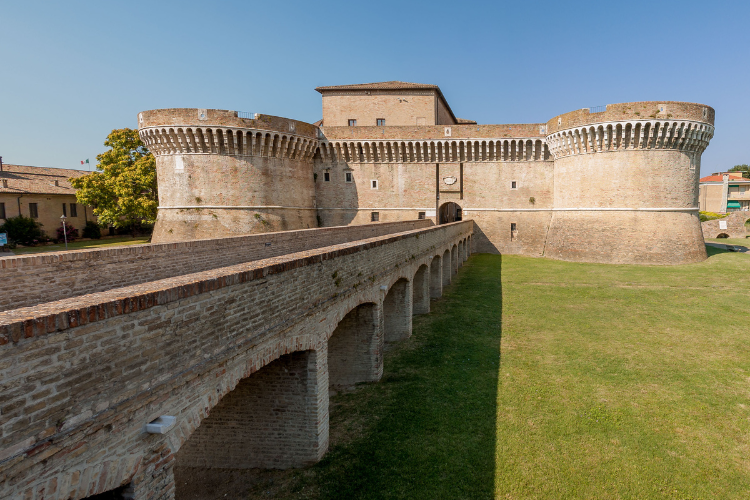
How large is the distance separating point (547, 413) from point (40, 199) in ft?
151

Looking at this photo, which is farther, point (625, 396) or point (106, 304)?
point (625, 396)

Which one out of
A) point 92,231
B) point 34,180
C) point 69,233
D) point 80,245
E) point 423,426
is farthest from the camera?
point 92,231

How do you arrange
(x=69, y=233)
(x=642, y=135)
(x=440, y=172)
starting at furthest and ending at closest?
(x=69, y=233) → (x=440, y=172) → (x=642, y=135)

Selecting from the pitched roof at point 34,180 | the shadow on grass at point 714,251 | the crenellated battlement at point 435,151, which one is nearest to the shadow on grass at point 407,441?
the crenellated battlement at point 435,151

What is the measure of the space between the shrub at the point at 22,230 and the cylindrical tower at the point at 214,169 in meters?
16.4

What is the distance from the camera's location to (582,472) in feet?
22.0

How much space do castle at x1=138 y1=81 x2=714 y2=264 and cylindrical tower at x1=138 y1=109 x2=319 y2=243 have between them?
0.07 m

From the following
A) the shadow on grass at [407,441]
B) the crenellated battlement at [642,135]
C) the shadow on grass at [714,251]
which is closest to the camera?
the shadow on grass at [407,441]

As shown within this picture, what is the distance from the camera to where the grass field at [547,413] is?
21.4 feet

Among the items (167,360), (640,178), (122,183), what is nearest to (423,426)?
(167,360)

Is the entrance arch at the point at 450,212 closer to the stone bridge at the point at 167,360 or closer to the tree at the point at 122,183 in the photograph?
the tree at the point at 122,183

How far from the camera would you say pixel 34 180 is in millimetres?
40812

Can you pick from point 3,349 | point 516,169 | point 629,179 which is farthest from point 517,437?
point 516,169

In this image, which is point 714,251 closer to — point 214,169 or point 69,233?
point 214,169
